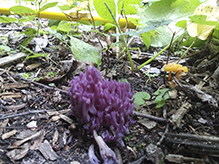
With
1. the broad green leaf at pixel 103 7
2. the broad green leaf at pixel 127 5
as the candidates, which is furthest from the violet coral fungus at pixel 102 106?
the broad green leaf at pixel 127 5

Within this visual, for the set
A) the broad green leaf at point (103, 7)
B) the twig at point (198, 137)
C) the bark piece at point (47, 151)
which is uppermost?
the broad green leaf at point (103, 7)

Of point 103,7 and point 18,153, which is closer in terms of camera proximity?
point 18,153

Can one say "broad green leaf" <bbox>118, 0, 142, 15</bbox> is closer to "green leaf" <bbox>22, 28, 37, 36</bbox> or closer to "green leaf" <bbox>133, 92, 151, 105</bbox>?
"green leaf" <bbox>133, 92, 151, 105</bbox>

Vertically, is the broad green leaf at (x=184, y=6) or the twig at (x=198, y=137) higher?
the broad green leaf at (x=184, y=6)

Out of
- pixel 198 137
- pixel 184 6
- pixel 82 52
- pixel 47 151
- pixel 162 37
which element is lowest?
pixel 47 151

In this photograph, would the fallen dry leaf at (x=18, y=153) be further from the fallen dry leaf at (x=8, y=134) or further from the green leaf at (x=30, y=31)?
the green leaf at (x=30, y=31)

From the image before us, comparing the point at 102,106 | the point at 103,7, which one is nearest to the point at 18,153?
the point at 102,106

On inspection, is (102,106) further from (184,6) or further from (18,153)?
(184,6)
